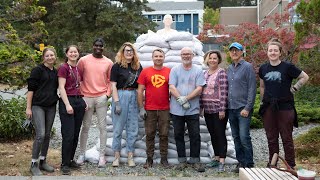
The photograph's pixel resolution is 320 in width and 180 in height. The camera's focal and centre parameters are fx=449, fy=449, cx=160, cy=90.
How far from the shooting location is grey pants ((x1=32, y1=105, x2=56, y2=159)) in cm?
580

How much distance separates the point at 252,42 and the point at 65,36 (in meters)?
10.7

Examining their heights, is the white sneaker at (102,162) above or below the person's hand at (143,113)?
below

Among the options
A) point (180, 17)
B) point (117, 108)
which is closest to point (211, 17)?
point (180, 17)

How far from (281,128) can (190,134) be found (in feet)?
4.08

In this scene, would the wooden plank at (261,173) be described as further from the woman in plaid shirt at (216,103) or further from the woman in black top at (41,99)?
the woman in black top at (41,99)

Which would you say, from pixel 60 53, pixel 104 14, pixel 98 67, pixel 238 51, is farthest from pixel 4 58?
pixel 60 53

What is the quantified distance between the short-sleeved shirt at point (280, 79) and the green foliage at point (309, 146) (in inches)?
71.9

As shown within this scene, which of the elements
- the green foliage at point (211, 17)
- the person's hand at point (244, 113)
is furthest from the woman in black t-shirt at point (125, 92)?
the green foliage at point (211, 17)

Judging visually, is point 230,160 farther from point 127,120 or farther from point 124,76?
point 124,76

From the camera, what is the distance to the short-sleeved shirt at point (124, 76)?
6242 mm

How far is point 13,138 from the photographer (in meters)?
8.70

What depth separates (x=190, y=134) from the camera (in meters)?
6.21

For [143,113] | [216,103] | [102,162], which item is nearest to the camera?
[216,103]

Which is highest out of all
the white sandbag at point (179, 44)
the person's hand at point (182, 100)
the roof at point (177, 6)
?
the roof at point (177, 6)
